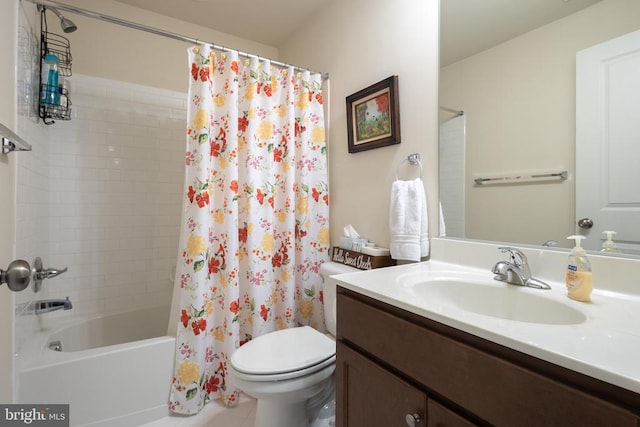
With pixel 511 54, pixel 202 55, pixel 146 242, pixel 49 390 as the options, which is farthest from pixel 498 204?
pixel 146 242

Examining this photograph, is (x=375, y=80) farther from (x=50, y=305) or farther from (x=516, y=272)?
(x=50, y=305)

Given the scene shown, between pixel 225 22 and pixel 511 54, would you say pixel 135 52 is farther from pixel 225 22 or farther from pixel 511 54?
pixel 511 54

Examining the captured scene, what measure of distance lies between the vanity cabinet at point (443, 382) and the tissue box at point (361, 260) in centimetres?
45

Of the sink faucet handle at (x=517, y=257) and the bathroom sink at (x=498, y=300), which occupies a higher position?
the sink faucet handle at (x=517, y=257)

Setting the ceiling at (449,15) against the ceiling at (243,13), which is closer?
the ceiling at (449,15)

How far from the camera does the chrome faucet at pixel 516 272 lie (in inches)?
36.2

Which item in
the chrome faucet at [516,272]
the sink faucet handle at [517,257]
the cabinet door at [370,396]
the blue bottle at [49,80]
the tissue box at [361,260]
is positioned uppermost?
the blue bottle at [49,80]

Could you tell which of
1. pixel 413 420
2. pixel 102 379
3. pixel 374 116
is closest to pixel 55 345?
pixel 102 379

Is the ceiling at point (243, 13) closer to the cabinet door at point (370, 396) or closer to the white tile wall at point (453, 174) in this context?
the white tile wall at point (453, 174)

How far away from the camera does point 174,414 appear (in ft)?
4.96

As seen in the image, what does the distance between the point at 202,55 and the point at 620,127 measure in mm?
1720

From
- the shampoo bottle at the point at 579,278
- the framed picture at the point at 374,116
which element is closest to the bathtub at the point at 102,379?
the framed picture at the point at 374,116

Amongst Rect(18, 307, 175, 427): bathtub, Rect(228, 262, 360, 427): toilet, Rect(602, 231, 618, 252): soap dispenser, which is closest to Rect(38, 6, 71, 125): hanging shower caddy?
Rect(18, 307, 175, 427): bathtub

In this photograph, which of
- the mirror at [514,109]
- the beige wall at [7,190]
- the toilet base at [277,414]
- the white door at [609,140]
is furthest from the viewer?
the toilet base at [277,414]
